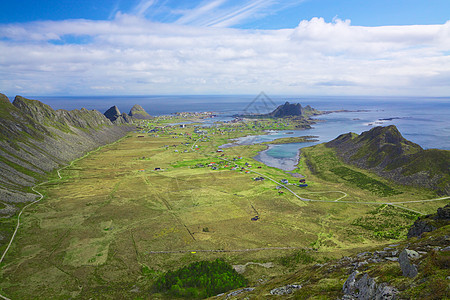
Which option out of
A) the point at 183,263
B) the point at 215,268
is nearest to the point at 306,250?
the point at 215,268

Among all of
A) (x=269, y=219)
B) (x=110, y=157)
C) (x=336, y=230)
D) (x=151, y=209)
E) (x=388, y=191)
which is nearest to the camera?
(x=336, y=230)

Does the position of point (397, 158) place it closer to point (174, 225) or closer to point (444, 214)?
point (444, 214)

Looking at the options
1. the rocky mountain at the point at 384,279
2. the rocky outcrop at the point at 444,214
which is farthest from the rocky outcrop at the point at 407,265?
the rocky outcrop at the point at 444,214

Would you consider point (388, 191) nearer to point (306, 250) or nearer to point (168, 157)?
point (306, 250)

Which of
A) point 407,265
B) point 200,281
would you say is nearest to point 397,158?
point 407,265

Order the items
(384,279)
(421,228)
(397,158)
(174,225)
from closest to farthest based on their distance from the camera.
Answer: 1. (384,279)
2. (421,228)
3. (174,225)
4. (397,158)

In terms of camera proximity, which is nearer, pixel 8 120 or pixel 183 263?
pixel 183 263
